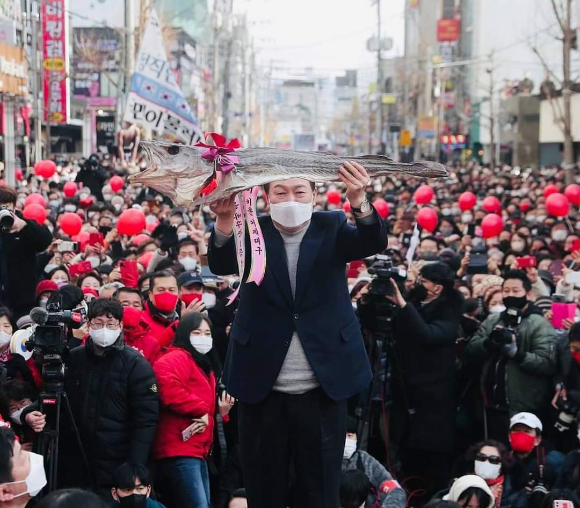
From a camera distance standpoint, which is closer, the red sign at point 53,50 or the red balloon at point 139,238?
the red balloon at point 139,238

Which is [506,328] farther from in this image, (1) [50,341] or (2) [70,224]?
(2) [70,224]

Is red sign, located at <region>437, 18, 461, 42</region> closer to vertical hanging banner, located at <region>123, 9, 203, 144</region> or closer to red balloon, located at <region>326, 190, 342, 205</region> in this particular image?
red balloon, located at <region>326, 190, 342, 205</region>

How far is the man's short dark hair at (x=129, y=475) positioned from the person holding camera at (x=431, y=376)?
7.88 feet

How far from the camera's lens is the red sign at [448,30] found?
238ft

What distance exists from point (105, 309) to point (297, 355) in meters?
1.96

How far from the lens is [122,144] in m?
23.4

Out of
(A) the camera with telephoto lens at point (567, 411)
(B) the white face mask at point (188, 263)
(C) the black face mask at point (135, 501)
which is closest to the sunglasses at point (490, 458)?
(A) the camera with telephoto lens at point (567, 411)

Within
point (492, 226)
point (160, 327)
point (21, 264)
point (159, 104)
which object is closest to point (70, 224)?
point (159, 104)

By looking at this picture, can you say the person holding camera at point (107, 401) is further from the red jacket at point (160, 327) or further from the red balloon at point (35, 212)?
the red balloon at point (35, 212)

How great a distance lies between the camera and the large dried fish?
401 centimetres

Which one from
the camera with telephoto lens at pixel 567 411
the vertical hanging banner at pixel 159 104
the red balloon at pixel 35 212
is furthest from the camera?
the vertical hanging banner at pixel 159 104

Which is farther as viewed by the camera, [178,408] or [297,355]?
[178,408]

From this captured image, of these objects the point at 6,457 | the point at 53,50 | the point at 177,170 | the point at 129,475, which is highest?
the point at 53,50

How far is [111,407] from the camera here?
5.71 meters
